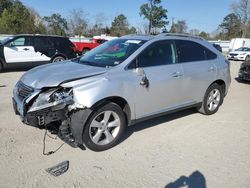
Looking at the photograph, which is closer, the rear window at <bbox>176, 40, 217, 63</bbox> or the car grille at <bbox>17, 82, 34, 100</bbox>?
the car grille at <bbox>17, 82, 34, 100</bbox>

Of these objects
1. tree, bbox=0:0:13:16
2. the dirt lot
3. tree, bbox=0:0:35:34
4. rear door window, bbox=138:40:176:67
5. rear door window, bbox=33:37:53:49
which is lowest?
the dirt lot

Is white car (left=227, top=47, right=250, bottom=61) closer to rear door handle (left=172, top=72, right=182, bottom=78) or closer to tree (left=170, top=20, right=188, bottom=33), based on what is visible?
rear door handle (left=172, top=72, right=182, bottom=78)

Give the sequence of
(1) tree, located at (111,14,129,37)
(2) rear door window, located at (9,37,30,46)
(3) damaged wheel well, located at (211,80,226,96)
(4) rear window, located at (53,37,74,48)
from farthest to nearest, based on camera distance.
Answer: (1) tree, located at (111,14,129,37) → (4) rear window, located at (53,37,74,48) → (2) rear door window, located at (9,37,30,46) → (3) damaged wheel well, located at (211,80,226,96)

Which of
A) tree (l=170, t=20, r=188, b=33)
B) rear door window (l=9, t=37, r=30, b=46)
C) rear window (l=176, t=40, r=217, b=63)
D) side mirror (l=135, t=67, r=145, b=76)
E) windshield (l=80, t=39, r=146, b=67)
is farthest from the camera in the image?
tree (l=170, t=20, r=188, b=33)

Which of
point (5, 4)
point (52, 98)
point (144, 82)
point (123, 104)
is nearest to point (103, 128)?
point (123, 104)

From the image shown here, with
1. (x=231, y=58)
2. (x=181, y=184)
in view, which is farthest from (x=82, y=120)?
(x=231, y=58)

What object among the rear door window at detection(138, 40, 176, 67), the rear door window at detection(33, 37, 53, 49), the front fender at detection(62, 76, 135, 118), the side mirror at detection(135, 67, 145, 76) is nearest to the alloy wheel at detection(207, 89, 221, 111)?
the rear door window at detection(138, 40, 176, 67)

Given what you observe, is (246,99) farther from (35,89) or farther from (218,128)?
(35,89)

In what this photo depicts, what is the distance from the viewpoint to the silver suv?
13.5 feet

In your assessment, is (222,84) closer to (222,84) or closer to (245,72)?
(222,84)

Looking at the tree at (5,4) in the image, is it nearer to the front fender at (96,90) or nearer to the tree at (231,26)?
the tree at (231,26)

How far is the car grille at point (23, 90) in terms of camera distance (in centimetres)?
432

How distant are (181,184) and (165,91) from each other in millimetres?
1887

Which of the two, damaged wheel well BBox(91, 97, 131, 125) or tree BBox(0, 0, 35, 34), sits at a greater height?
tree BBox(0, 0, 35, 34)
